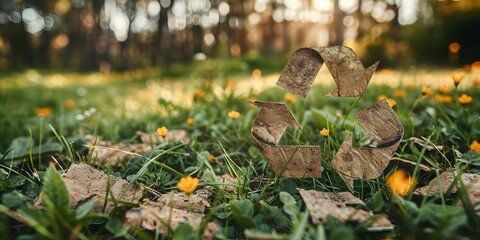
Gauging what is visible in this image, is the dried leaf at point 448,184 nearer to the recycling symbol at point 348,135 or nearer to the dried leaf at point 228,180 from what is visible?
the recycling symbol at point 348,135

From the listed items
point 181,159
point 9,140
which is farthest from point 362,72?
point 9,140

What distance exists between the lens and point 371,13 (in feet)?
36.9

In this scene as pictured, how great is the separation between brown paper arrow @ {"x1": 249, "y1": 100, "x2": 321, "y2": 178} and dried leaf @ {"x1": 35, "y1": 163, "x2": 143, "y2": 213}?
438 mm

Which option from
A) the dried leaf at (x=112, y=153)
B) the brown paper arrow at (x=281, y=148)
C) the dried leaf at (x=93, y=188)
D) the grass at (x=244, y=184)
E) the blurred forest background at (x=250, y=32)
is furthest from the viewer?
the blurred forest background at (x=250, y=32)

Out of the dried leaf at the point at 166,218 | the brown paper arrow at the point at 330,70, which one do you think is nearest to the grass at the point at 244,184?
the dried leaf at the point at 166,218

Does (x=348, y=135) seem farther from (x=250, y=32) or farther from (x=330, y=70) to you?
(x=250, y=32)

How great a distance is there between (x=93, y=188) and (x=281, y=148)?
611 mm

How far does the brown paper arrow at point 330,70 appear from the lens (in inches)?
39.1

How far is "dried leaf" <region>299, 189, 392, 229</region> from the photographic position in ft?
2.79

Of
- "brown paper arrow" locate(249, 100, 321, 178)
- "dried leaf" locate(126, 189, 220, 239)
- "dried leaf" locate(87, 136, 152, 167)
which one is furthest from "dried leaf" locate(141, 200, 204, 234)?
"dried leaf" locate(87, 136, 152, 167)

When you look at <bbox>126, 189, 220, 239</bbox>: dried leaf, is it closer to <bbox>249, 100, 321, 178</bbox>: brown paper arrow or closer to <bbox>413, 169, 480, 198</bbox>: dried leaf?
<bbox>249, 100, 321, 178</bbox>: brown paper arrow

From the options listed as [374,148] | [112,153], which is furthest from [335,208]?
[112,153]

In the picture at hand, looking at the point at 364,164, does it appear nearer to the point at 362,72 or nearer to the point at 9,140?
the point at 362,72

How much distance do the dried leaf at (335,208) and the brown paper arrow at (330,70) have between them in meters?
0.31
